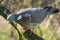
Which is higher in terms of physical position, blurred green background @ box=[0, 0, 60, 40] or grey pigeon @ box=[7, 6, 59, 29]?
blurred green background @ box=[0, 0, 60, 40]

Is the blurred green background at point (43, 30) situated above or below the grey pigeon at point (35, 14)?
above

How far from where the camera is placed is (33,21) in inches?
233

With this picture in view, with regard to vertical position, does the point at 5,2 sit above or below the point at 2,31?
below

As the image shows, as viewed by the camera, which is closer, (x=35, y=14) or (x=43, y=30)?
(x=43, y=30)

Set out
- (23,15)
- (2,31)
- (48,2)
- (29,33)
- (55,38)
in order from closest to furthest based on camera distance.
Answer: (2,31) → (29,33) → (55,38) → (23,15) → (48,2)

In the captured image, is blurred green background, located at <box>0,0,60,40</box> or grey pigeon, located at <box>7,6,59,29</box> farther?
grey pigeon, located at <box>7,6,59,29</box>

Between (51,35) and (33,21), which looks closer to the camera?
(51,35)

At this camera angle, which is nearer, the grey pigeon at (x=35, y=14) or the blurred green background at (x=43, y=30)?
the blurred green background at (x=43, y=30)

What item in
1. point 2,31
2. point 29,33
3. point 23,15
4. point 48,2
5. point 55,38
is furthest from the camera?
point 48,2

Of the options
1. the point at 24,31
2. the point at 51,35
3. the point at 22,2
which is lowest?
the point at 22,2

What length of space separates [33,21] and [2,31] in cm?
272

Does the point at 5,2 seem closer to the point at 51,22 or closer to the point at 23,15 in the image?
the point at 23,15

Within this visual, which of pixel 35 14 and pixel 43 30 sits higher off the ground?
pixel 43 30

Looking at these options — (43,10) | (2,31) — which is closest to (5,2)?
(43,10)
